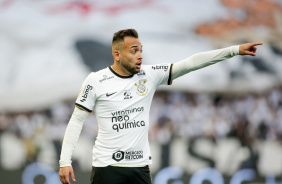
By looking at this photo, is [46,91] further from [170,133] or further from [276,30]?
[276,30]

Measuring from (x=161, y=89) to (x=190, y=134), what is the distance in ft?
2.98

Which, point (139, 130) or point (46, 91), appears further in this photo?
point (46, 91)

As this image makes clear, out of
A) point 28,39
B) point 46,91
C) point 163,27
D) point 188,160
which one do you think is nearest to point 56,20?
point 28,39

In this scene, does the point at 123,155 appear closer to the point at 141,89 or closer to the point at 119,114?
the point at 119,114

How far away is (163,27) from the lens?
810cm

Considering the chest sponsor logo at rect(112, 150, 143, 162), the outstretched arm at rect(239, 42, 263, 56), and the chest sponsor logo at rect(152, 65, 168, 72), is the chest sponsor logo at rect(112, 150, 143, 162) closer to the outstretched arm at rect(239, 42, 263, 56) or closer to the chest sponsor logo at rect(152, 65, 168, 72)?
the chest sponsor logo at rect(152, 65, 168, 72)

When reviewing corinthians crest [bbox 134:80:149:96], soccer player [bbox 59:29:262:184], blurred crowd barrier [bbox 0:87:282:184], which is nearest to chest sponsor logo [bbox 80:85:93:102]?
soccer player [bbox 59:29:262:184]

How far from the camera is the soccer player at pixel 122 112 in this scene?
3.82m

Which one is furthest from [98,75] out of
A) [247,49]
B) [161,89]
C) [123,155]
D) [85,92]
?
[161,89]

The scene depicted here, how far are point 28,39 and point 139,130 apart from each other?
15.3 ft

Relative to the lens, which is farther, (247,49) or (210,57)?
(210,57)

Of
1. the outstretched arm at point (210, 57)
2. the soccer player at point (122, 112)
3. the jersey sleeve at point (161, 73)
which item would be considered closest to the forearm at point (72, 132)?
the soccer player at point (122, 112)

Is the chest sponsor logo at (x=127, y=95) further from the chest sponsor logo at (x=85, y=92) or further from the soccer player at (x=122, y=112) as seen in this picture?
the chest sponsor logo at (x=85, y=92)

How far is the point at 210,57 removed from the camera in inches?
155
